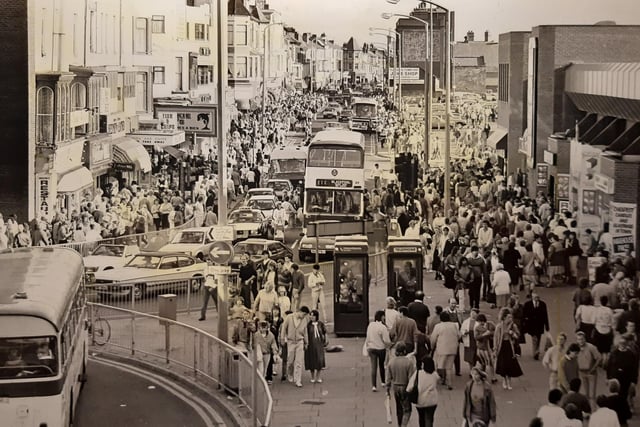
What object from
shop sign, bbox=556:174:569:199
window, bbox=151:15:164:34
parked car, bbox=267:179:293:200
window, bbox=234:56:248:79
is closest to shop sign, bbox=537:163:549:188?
shop sign, bbox=556:174:569:199

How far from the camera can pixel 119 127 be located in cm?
2988

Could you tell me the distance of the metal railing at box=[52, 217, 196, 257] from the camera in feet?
94.4

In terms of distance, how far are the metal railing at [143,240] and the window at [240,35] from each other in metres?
4.06

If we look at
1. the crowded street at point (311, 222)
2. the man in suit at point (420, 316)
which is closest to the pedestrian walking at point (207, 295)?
the crowded street at point (311, 222)

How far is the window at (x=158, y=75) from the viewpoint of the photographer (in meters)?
30.0

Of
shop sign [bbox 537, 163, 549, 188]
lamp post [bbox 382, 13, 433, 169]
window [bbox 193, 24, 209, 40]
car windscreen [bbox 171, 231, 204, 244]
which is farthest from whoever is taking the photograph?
shop sign [bbox 537, 163, 549, 188]

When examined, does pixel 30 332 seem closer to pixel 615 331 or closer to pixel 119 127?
pixel 615 331

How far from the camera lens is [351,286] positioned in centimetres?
2345

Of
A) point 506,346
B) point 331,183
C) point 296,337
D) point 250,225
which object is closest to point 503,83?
point 331,183

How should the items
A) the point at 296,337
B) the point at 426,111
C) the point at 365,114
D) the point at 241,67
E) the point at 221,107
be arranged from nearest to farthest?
the point at 296,337 < the point at 221,107 < the point at 241,67 < the point at 365,114 < the point at 426,111

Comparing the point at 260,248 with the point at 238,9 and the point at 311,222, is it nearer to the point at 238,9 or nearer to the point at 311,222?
the point at 311,222

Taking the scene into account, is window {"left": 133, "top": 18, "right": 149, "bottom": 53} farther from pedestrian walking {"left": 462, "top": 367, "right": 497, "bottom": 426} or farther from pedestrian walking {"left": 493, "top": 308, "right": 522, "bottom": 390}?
pedestrian walking {"left": 462, "top": 367, "right": 497, "bottom": 426}

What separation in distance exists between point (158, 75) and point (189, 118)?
141cm

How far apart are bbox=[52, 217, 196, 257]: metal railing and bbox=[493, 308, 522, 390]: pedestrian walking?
39.2ft
